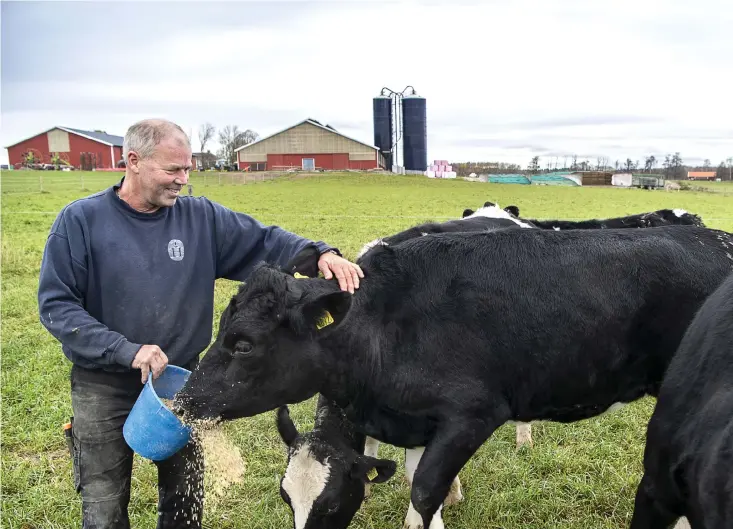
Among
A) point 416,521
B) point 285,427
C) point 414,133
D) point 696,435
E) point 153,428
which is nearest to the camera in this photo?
point 696,435

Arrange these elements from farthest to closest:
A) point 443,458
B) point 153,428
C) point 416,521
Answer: point 416,521
point 443,458
point 153,428

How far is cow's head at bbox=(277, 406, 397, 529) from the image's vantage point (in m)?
3.32

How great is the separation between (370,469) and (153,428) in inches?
51.1

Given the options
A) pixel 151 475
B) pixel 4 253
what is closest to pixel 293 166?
pixel 4 253

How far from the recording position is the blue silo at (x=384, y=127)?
174 ft

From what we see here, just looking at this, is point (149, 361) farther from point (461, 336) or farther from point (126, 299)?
point (461, 336)

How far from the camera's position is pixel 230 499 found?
170 inches

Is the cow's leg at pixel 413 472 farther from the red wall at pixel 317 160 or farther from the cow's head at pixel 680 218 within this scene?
the red wall at pixel 317 160

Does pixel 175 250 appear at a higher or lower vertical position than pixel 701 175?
lower

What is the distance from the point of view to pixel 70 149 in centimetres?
7925

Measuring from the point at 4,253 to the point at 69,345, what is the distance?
11.0 metres

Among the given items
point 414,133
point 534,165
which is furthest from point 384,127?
point 534,165

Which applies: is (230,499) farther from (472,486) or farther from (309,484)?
(472,486)

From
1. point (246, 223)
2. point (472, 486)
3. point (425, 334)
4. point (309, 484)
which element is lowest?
point (472, 486)
